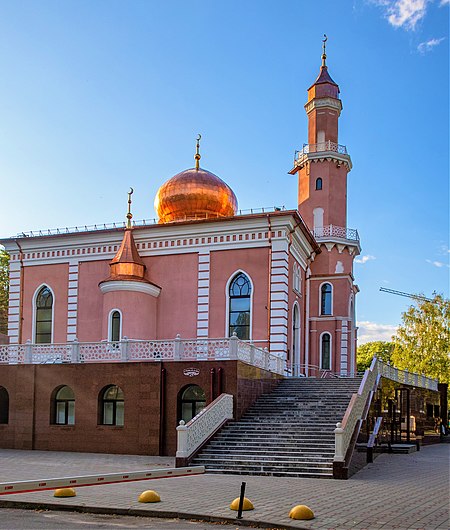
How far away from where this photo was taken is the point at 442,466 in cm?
1966

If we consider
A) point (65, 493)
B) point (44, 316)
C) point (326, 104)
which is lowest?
point (65, 493)

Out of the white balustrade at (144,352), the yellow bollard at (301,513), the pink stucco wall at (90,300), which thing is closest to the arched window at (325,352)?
the white balustrade at (144,352)

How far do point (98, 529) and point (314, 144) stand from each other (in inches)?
1084

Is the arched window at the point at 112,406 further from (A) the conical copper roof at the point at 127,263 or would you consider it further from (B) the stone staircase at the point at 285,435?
(A) the conical copper roof at the point at 127,263

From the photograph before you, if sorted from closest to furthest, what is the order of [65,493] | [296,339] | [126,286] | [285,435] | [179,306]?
[65,493] → [285,435] → [126,286] → [179,306] → [296,339]

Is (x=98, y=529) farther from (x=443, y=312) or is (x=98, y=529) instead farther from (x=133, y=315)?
(x=443, y=312)

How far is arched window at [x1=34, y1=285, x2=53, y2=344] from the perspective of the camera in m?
29.5

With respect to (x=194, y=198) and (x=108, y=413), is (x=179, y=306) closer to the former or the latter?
(x=194, y=198)

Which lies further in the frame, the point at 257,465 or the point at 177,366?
the point at 177,366

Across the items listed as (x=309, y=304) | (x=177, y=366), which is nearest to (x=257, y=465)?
(x=177, y=366)

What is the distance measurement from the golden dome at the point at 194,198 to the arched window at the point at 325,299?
5566 millimetres

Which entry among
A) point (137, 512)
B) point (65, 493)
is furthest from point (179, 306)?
point (137, 512)

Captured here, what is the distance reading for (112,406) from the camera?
22.1 m

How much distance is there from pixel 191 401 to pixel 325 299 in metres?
12.3
